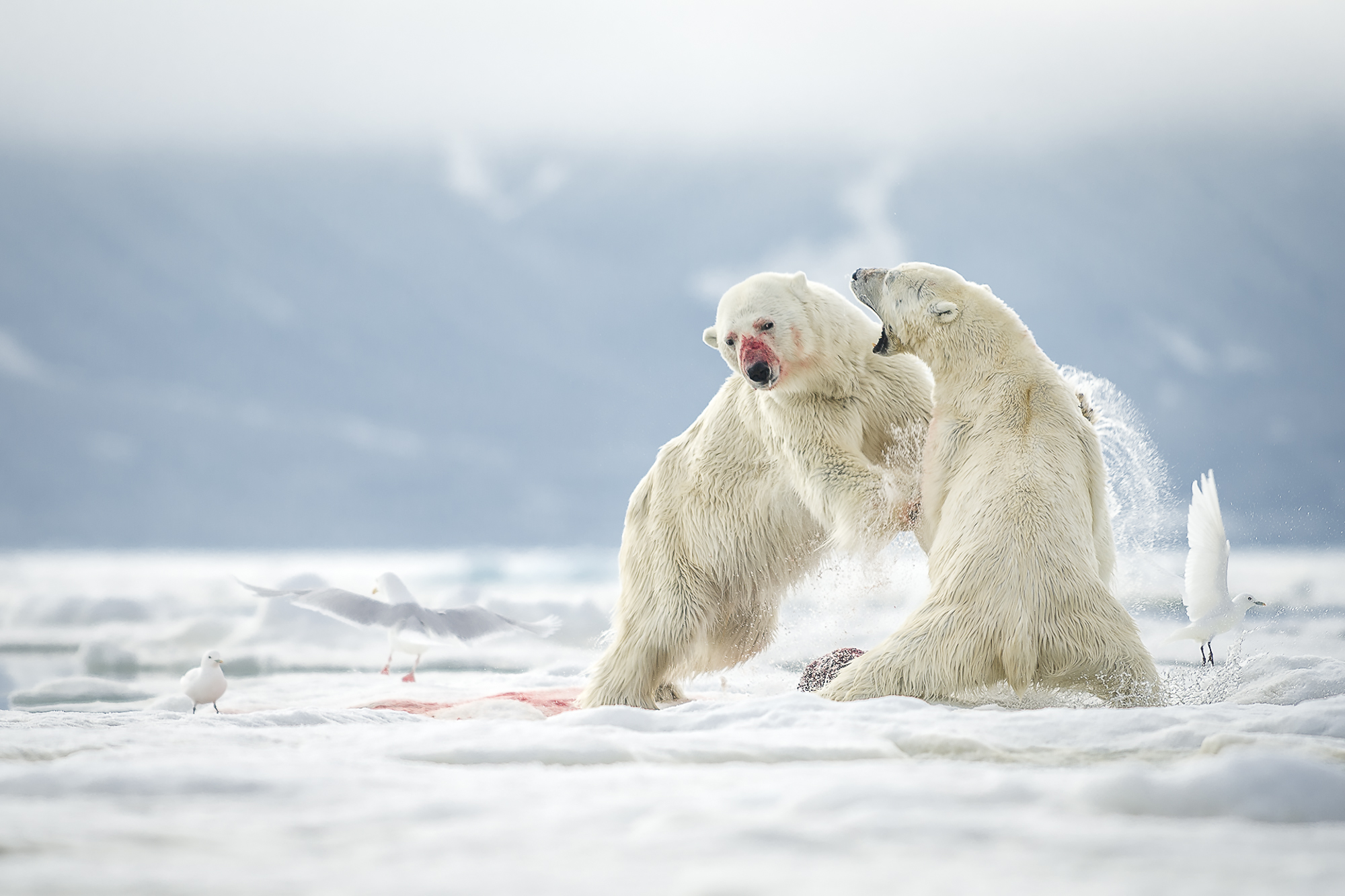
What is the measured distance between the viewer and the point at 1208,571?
203 inches

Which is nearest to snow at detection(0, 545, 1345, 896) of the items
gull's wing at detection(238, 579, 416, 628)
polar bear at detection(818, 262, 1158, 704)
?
polar bear at detection(818, 262, 1158, 704)

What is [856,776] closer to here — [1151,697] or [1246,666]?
[1151,697]

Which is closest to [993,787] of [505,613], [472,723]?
[472,723]

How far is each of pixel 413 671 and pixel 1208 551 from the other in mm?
6123

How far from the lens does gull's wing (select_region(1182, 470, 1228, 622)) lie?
5.14m

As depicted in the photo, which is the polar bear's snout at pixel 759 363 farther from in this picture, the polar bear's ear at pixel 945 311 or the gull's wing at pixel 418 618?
the gull's wing at pixel 418 618

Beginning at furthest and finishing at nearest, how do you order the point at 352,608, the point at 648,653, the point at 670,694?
1. the point at 352,608
2. the point at 670,694
3. the point at 648,653

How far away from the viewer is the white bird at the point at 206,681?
5816mm

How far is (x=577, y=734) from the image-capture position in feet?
9.15

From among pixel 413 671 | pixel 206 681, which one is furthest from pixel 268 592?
pixel 413 671

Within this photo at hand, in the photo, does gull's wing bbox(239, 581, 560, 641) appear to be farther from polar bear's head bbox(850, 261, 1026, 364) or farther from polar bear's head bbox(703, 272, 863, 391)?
polar bear's head bbox(850, 261, 1026, 364)

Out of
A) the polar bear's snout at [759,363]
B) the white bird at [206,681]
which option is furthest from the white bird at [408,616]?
the polar bear's snout at [759,363]

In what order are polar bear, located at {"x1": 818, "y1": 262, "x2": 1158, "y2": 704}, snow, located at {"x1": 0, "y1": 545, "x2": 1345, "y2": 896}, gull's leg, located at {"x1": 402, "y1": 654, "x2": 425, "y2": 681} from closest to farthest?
snow, located at {"x1": 0, "y1": 545, "x2": 1345, "y2": 896}
polar bear, located at {"x1": 818, "y1": 262, "x2": 1158, "y2": 704}
gull's leg, located at {"x1": 402, "y1": 654, "x2": 425, "y2": 681}

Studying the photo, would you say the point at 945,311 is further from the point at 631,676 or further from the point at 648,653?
the point at 631,676
